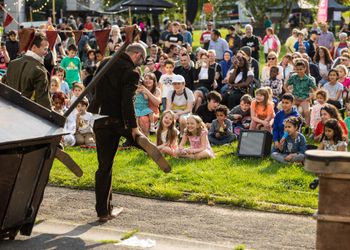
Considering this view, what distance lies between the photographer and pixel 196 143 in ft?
40.4

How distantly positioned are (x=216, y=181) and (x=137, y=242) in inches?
107

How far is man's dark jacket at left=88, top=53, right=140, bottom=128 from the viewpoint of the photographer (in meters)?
8.61

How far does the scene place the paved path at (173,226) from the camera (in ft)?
26.5

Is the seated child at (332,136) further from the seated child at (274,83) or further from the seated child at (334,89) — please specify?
the seated child at (274,83)

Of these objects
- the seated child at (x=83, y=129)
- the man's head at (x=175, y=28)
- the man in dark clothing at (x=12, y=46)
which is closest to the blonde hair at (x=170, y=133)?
the seated child at (x=83, y=129)

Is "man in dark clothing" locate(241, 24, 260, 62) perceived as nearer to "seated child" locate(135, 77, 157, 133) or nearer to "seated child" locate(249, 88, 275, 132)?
"seated child" locate(135, 77, 157, 133)

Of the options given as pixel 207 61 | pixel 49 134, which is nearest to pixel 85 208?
pixel 49 134

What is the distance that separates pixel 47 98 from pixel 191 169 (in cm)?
287

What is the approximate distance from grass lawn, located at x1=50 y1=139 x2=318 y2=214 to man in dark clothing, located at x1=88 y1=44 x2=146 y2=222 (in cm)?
134

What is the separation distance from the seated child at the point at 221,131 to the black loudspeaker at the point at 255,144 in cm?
88

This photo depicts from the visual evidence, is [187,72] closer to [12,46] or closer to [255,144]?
[255,144]

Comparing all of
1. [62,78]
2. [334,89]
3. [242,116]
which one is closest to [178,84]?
[242,116]

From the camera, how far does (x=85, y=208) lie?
9.49m

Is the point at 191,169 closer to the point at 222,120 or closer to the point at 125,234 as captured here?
the point at 222,120
